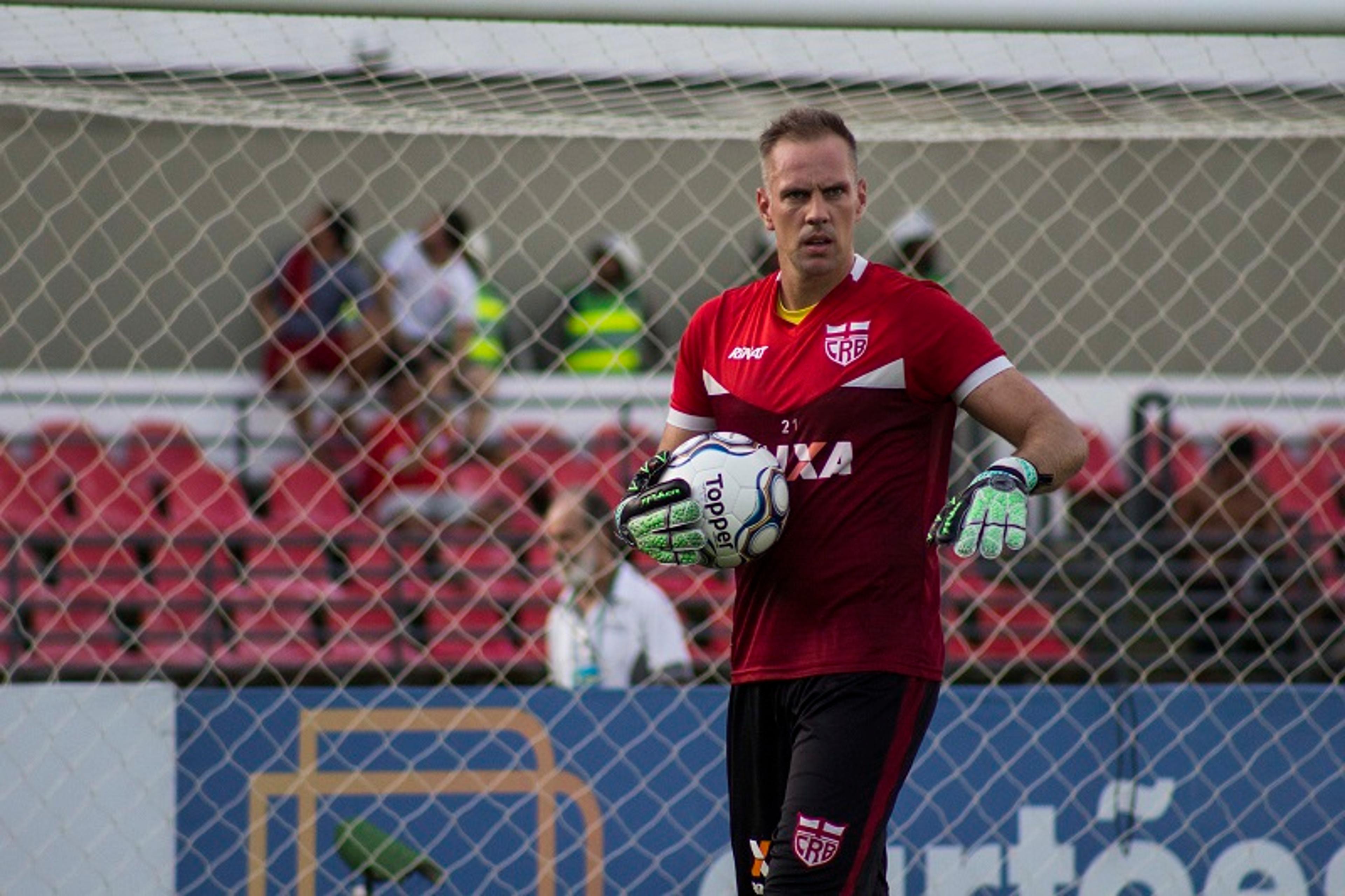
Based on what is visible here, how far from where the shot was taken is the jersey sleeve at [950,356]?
3.10m

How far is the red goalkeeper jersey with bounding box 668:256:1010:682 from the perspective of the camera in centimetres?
313

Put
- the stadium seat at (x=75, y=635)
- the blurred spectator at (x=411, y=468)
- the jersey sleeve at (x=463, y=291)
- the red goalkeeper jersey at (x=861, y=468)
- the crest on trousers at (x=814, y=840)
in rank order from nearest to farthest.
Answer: the crest on trousers at (x=814, y=840)
the red goalkeeper jersey at (x=861, y=468)
the stadium seat at (x=75, y=635)
the blurred spectator at (x=411, y=468)
the jersey sleeve at (x=463, y=291)

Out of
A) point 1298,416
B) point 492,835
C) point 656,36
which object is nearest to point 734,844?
point 492,835

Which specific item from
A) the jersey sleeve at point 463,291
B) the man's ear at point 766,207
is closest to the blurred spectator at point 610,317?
the jersey sleeve at point 463,291

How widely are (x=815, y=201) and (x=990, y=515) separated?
2.37 ft

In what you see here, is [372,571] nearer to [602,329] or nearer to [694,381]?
[602,329]

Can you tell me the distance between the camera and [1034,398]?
305 cm

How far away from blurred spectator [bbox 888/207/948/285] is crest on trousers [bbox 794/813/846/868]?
8.98ft

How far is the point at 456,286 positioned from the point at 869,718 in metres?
4.21

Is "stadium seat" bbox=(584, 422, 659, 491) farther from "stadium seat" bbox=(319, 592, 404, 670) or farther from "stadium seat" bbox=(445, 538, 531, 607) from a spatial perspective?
"stadium seat" bbox=(319, 592, 404, 670)

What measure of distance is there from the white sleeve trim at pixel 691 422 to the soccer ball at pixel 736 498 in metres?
0.34

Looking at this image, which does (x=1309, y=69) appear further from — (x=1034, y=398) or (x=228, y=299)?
(x=228, y=299)

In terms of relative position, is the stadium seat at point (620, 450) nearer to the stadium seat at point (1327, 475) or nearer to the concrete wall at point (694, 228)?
the concrete wall at point (694, 228)

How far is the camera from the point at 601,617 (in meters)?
5.54
